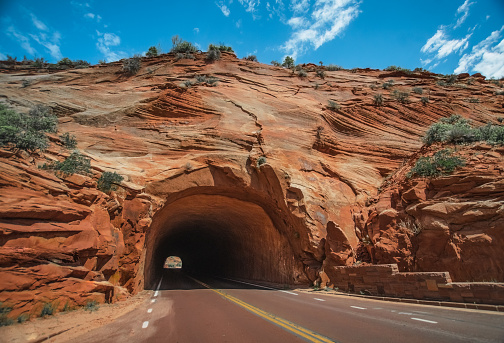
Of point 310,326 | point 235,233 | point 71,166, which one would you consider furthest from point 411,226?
point 235,233

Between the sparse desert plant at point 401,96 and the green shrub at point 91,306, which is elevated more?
the sparse desert plant at point 401,96

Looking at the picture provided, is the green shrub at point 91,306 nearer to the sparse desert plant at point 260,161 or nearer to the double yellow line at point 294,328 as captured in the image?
the double yellow line at point 294,328

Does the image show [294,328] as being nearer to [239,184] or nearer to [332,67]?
[239,184]

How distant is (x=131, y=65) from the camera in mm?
24062

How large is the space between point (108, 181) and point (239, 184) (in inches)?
278

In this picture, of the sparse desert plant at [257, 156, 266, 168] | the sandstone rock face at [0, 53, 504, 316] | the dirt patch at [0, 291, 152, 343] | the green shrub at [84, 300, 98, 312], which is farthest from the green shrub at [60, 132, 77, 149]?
the sparse desert plant at [257, 156, 266, 168]

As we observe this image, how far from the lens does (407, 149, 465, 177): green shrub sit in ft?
43.1

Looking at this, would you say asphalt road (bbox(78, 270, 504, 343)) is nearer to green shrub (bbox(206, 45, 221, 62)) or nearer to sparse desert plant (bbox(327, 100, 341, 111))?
sparse desert plant (bbox(327, 100, 341, 111))

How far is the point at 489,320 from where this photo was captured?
5852mm

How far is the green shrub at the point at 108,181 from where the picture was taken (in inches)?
464

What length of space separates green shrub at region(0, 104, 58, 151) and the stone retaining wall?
1439cm

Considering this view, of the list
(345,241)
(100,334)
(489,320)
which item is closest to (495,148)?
(345,241)

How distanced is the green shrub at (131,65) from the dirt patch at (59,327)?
2151cm

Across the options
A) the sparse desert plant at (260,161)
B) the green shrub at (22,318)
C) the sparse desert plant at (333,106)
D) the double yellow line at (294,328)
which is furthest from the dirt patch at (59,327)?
the sparse desert plant at (333,106)
